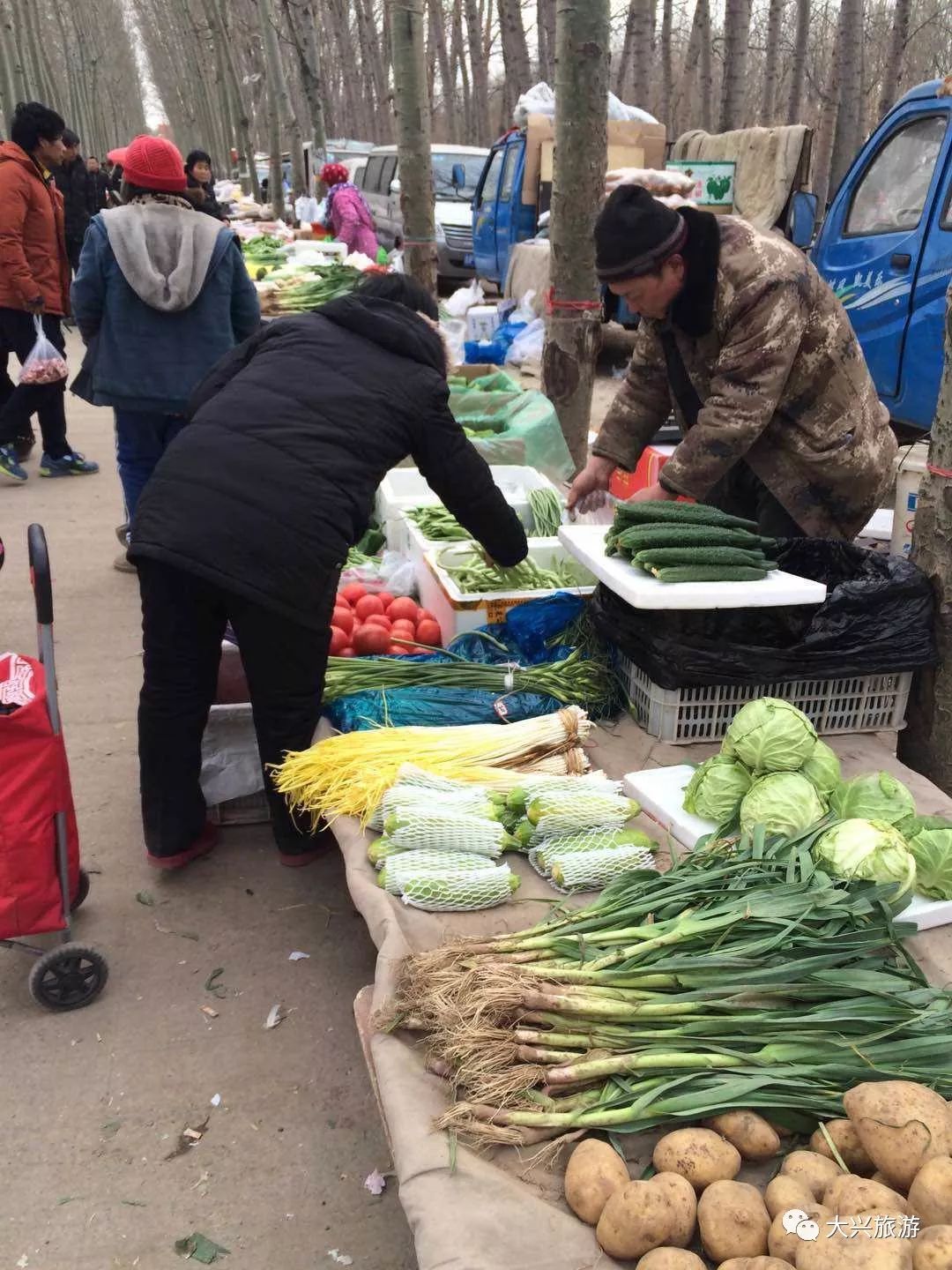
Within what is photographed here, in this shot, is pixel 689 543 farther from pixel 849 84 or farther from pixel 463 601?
pixel 849 84

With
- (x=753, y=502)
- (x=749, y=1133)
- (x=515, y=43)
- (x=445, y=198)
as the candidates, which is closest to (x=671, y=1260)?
(x=749, y=1133)

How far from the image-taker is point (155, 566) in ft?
9.82

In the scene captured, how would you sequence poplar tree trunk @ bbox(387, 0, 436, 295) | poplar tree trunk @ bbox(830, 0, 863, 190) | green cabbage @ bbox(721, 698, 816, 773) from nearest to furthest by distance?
green cabbage @ bbox(721, 698, 816, 773) < poplar tree trunk @ bbox(387, 0, 436, 295) < poplar tree trunk @ bbox(830, 0, 863, 190)

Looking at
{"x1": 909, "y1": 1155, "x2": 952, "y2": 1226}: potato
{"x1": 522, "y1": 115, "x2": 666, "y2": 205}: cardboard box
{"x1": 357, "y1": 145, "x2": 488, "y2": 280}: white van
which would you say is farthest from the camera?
{"x1": 357, "y1": 145, "x2": 488, "y2": 280}: white van

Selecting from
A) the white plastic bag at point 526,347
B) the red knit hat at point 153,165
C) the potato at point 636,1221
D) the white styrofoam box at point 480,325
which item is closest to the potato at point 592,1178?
the potato at point 636,1221

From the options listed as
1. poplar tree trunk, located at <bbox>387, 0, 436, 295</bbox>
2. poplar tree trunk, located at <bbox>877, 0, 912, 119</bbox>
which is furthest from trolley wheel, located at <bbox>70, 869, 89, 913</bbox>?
poplar tree trunk, located at <bbox>877, 0, 912, 119</bbox>

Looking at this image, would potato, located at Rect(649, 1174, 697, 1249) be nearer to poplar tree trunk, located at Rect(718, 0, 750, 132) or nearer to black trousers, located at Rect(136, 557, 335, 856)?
black trousers, located at Rect(136, 557, 335, 856)

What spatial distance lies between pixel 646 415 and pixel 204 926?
256 cm

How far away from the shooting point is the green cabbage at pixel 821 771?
256 cm

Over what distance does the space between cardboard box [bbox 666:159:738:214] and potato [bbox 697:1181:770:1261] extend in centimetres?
1323

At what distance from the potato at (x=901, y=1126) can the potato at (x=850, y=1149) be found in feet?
0.09

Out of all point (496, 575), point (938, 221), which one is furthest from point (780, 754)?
point (938, 221)

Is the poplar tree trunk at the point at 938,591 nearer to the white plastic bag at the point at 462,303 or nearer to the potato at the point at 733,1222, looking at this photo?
the potato at the point at 733,1222

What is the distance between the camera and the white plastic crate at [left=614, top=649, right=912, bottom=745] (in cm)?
311
